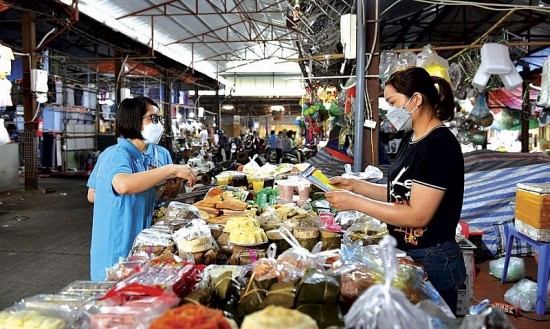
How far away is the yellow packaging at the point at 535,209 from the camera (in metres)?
3.86

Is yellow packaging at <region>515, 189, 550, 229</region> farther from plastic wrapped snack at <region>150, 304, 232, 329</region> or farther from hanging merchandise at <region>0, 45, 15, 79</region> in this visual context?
hanging merchandise at <region>0, 45, 15, 79</region>

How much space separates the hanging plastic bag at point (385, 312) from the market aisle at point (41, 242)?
4.05 meters

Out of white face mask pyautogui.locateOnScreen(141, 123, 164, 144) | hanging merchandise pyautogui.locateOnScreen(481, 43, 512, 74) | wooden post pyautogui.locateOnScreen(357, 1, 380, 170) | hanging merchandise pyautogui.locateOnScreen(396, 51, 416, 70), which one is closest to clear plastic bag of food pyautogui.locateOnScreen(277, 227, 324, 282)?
white face mask pyautogui.locateOnScreen(141, 123, 164, 144)

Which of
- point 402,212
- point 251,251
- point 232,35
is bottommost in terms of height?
point 251,251

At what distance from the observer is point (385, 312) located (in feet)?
3.49

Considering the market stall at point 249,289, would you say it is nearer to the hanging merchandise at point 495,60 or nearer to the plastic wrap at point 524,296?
the plastic wrap at point 524,296

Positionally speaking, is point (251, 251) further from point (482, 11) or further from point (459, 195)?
point (482, 11)

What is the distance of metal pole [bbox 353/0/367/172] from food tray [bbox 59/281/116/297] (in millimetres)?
3556

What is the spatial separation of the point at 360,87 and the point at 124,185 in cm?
303

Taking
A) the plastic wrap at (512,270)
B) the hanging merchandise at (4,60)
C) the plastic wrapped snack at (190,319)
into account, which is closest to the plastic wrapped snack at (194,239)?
the plastic wrapped snack at (190,319)

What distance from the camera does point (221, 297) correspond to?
1.38 metres

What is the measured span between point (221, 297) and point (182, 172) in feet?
3.84

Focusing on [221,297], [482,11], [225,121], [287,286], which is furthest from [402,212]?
[225,121]

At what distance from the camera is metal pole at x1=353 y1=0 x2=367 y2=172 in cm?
451
